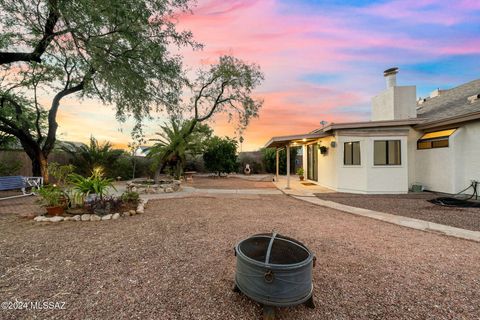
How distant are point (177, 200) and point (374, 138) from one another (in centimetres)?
874

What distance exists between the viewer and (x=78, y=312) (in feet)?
7.14

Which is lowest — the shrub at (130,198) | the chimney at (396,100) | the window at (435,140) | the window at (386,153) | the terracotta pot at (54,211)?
the terracotta pot at (54,211)

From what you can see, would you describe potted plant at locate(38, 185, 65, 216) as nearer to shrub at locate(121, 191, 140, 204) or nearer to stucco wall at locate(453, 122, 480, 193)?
shrub at locate(121, 191, 140, 204)

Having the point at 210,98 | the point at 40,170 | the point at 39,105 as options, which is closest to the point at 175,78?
the point at 210,98

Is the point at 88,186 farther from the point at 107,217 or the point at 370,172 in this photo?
the point at 370,172

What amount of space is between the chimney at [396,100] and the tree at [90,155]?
16.5m

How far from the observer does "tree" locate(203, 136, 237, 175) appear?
58.0 ft

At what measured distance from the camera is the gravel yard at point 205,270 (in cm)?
226

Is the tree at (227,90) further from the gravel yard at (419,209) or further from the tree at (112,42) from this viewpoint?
the gravel yard at (419,209)

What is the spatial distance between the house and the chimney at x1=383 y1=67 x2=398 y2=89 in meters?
2.51

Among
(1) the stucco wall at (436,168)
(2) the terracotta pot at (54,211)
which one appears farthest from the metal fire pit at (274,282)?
(1) the stucco wall at (436,168)

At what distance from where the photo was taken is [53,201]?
5691 millimetres

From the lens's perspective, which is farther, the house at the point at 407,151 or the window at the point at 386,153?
the window at the point at 386,153

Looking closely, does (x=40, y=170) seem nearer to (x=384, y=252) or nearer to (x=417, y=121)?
(x=384, y=252)
